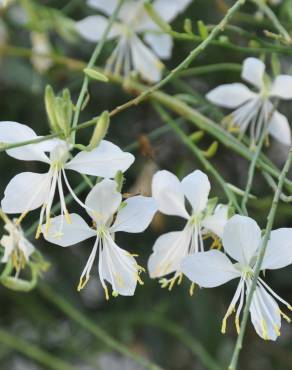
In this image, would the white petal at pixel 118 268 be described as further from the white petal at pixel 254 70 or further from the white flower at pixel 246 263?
the white petal at pixel 254 70

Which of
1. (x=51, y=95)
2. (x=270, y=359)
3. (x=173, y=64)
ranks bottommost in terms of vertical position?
(x=270, y=359)

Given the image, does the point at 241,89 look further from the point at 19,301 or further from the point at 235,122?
the point at 19,301

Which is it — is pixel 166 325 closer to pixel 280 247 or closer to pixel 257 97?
pixel 257 97

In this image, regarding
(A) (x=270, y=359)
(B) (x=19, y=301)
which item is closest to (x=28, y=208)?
(B) (x=19, y=301)

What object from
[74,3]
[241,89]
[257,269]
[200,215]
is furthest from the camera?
[74,3]

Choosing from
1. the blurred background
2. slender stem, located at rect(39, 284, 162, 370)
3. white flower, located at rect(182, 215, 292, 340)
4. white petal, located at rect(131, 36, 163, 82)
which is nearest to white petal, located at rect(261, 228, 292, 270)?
white flower, located at rect(182, 215, 292, 340)

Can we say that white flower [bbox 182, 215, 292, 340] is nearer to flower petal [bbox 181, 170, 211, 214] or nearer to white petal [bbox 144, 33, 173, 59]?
flower petal [bbox 181, 170, 211, 214]

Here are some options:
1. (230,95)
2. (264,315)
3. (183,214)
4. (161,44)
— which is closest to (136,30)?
(161,44)
